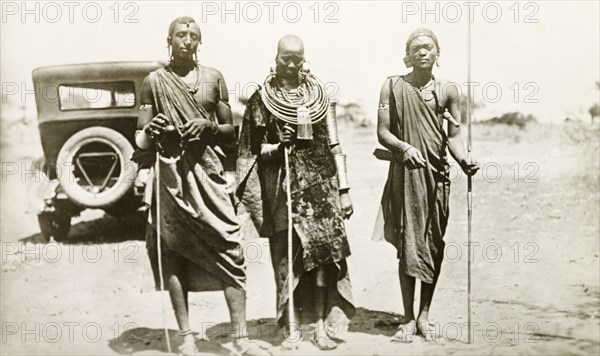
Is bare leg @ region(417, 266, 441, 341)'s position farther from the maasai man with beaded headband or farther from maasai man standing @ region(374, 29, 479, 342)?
the maasai man with beaded headband

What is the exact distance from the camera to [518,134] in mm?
6105

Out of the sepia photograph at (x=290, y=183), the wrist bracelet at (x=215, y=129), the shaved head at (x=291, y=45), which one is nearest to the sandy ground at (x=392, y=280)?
the sepia photograph at (x=290, y=183)

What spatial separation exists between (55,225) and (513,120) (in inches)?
161

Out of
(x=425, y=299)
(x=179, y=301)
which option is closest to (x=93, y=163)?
(x=179, y=301)

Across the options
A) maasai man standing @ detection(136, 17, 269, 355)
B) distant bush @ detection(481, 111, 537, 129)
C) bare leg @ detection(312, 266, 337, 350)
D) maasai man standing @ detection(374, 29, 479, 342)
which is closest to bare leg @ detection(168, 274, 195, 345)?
maasai man standing @ detection(136, 17, 269, 355)

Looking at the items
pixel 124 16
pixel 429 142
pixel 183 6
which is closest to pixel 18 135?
pixel 124 16

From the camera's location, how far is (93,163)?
5.92 m

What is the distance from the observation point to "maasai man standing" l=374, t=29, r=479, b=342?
4.57 m

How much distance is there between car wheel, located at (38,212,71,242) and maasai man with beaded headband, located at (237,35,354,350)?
2.60 meters

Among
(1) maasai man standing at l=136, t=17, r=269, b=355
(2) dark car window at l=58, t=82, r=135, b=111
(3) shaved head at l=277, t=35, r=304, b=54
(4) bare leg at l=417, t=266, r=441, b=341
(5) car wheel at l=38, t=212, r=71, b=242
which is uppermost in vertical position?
(3) shaved head at l=277, t=35, r=304, b=54

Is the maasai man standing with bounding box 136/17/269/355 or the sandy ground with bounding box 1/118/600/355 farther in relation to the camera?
the sandy ground with bounding box 1/118/600/355

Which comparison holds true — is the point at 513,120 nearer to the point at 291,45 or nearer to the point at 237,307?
the point at 291,45

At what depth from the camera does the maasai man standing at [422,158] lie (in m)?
4.57

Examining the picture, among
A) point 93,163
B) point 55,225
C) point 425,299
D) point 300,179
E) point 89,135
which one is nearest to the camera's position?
point 300,179
